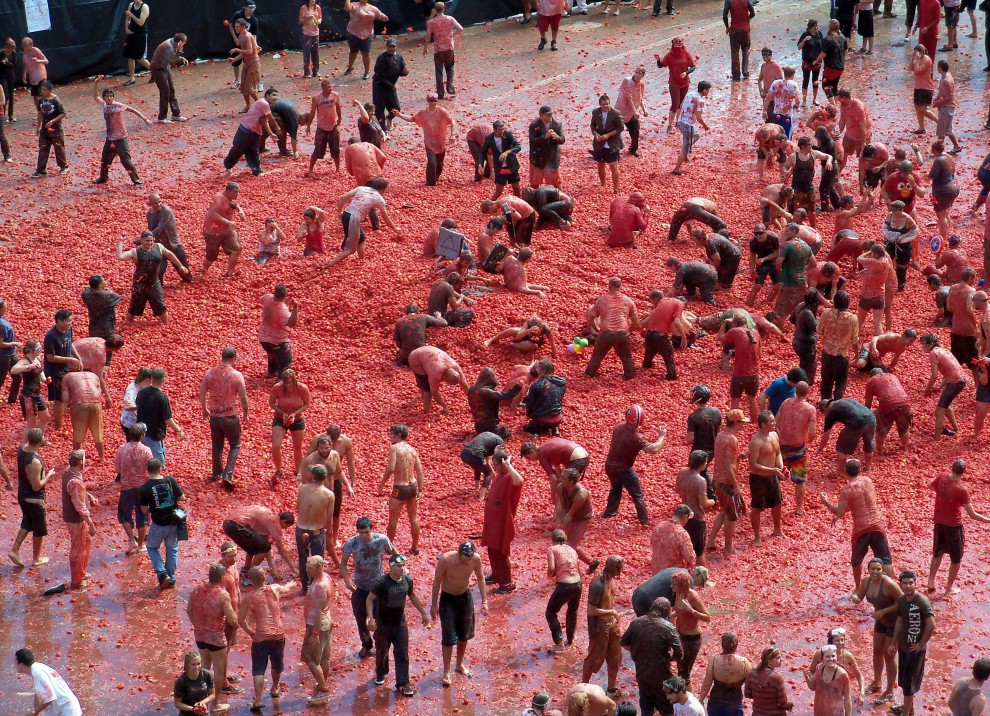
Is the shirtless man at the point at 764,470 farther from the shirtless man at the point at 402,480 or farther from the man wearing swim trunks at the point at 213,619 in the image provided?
the man wearing swim trunks at the point at 213,619

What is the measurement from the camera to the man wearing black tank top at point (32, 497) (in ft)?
45.9

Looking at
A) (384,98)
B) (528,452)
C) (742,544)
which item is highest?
(384,98)

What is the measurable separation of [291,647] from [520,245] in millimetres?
9654

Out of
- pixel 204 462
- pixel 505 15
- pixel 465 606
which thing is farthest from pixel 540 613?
pixel 505 15

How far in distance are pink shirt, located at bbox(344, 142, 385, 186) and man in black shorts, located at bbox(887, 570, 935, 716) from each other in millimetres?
12645

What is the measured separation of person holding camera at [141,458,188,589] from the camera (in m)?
13.6

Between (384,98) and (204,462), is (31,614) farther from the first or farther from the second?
(384,98)

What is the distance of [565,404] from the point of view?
17406 millimetres

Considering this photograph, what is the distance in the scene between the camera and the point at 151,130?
26172mm

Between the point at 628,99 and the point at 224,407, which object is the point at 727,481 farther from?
the point at 628,99

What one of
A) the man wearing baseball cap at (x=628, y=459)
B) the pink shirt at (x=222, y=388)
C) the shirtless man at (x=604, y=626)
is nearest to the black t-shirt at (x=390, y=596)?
the shirtless man at (x=604, y=626)

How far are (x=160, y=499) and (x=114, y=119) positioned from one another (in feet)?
36.3

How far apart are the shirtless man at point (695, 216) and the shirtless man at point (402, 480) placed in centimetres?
859

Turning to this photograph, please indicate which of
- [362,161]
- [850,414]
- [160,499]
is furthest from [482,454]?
[362,161]
